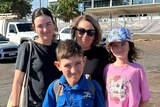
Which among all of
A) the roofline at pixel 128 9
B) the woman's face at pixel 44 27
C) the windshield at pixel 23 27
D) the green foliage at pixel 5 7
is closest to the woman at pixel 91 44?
the woman's face at pixel 44 27

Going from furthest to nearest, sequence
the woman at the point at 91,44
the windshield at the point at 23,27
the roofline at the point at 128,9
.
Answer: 1. the roofline at the point at 128,9
2. the windshield at the point at 23,27
3. the woman at the point at 91,44

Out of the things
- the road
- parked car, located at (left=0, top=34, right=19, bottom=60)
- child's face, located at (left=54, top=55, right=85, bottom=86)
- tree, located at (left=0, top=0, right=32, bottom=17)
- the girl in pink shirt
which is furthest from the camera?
tree, located at (left=0, top=0, right=32, bottom=17)

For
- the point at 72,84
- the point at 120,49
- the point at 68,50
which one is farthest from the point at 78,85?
the point at 120,49

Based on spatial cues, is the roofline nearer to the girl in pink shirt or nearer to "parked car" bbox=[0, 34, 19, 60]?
"parked car" bbox=[0, 34, 19, 60]

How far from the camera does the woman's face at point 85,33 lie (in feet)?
10.0

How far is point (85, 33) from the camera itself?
304 cm

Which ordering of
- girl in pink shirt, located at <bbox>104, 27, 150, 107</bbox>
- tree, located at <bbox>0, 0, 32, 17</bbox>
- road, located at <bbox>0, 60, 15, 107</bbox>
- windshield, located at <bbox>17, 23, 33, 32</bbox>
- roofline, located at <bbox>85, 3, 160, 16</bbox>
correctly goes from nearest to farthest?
girl in pink shirt, located at <bbox>104, 27, 150, 107</bbox>, road, located at <bbox>0, 60, 15, 107</bbox>, windshield, located at <bbox>17, 23, 33, 32</bbox>, roofline, located at <bbox>85, 3, 160, 16</bbox>, tree, located at <bbox>0, 0, 32, 17</bbox>


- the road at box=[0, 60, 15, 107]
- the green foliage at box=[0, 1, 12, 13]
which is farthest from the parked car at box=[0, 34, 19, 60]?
the green foliage at box=[0, 1, 12, 13]

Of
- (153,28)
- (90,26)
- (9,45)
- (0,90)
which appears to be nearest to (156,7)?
(153,28)

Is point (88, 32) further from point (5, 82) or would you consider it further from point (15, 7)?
point (15, 7)

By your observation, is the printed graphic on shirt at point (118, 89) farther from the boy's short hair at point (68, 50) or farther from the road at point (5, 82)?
the road at point (5, 82)

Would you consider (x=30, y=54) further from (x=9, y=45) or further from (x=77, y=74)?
(x=9, y=45)

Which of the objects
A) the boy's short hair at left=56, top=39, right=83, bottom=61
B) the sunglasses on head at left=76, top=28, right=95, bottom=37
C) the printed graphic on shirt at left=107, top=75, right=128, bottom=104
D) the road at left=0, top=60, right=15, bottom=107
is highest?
the sunglasses on head at left=76, top=28, right=95, bottom=37

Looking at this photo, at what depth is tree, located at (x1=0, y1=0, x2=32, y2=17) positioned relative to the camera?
47.2 metres
